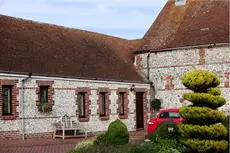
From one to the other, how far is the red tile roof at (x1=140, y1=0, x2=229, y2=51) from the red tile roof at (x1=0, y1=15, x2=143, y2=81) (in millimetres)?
2749

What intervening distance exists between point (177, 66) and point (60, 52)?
918 centimetres

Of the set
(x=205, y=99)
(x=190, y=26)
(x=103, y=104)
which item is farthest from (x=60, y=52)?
(x=205, y=99)

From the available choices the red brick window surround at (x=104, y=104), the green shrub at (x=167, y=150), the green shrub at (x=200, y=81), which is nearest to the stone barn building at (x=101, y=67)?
the red brick window surround at (x=104, y=104)

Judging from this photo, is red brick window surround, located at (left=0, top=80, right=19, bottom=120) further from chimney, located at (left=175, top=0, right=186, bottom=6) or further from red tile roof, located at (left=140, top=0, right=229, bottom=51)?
chimney, located at (left=175, top=0, right=186, bottom=6)

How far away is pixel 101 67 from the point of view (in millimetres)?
30719

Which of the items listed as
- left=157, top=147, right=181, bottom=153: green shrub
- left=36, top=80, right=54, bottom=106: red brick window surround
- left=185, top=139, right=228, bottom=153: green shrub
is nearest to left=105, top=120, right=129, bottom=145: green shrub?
left=157, top=147, right=181, bottom=153: green shrub

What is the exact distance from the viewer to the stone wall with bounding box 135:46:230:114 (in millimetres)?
32031

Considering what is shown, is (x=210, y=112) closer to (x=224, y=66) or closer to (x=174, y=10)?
(x=224, y=66)

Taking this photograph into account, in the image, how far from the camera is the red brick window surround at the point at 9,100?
23.9 metres

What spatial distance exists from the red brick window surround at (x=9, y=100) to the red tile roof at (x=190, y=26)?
13.3 metres

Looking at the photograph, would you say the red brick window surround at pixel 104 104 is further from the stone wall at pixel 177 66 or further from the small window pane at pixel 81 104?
the stone wall at pixel 177 66

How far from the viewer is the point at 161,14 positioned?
124ft

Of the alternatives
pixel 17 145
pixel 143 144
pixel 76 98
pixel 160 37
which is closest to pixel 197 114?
pixel 143 144

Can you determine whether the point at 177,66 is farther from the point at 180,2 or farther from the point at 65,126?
the point at 65,126
